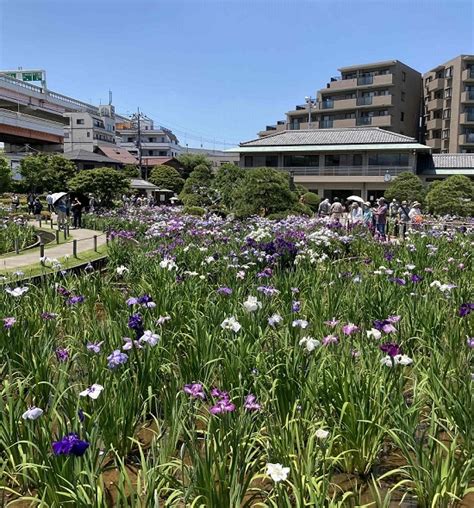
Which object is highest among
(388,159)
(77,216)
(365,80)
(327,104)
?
(365,80)

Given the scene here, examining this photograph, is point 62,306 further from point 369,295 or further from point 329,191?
point 329,191

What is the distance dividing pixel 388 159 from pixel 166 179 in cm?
2062

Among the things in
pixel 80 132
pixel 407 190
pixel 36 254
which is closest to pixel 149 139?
pixel 80 132

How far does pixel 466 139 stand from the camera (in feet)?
150

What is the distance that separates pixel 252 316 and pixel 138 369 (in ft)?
3.82

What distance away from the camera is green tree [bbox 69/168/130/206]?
84.5ft

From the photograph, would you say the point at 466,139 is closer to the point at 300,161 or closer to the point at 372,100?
the point at 372,100

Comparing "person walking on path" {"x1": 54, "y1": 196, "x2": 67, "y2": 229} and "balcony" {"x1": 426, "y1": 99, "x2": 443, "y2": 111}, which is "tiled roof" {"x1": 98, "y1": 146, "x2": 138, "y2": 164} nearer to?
"balcony" {"x1": 426, "y1": 99, "x2": 443, "y2": 111}

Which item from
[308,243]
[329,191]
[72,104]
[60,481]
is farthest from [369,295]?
[72,104]

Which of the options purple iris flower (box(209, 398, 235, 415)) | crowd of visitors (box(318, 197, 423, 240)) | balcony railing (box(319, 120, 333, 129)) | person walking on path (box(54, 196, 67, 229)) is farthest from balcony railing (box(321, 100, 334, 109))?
purple iris flower (box(209, 398, 235, 415))

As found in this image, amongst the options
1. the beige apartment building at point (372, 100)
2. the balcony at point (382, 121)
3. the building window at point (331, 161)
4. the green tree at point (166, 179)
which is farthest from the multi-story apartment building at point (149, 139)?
the building window at point (331, 161)

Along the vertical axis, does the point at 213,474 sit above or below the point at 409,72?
below

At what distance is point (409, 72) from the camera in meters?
50.0

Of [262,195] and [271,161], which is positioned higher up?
[271,161]
